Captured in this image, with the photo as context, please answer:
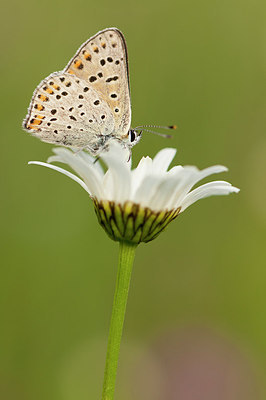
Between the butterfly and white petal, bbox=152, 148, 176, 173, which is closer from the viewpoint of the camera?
white petal, bbox=152, 148, 176, 173

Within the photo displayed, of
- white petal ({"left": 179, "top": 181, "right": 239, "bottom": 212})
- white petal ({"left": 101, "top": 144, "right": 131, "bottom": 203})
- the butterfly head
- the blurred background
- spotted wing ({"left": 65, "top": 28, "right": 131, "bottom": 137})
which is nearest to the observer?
white petal ({"left": 101, "top": 144, "right": 131, "bottom": 203})

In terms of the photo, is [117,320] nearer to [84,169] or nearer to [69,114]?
A: [84,169]

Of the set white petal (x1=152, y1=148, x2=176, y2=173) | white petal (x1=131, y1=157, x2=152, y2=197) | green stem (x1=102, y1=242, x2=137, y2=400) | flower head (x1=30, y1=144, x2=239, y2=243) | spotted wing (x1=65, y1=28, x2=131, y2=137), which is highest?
spotted wing (x1=65, y1=28, x2=131, y2=137)

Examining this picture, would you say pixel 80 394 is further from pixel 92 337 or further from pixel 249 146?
pixel 249 146

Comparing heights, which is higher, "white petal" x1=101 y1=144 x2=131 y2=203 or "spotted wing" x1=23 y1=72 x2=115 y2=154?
"spotted wing" x1=23 y1=72 x2=115 y2=154

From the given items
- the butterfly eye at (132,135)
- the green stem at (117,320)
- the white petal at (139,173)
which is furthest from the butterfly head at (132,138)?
the green stem at (117,320)

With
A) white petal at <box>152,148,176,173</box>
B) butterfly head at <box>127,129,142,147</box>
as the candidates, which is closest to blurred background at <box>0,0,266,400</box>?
butterfly head at <box>127,129,142,147</box>

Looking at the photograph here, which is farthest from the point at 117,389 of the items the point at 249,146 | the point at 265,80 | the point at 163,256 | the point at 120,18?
the point at 120,18

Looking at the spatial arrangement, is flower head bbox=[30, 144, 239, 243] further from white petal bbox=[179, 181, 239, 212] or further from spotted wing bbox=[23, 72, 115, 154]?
spotted wing bbox=[23, 72, 115, 154]
